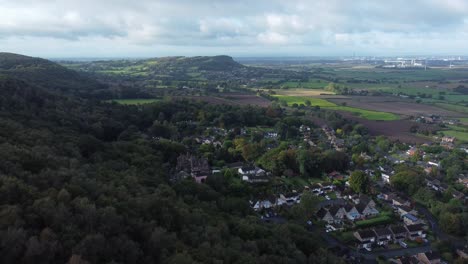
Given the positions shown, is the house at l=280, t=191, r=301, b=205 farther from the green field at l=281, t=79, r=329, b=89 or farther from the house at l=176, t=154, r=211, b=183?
the green field at l=281, t=79, r=329, b=89

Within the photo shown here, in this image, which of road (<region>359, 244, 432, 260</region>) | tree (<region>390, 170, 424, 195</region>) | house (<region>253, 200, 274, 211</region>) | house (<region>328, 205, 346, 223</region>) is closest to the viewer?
road (<region>359, 244, 432, 260</region>)

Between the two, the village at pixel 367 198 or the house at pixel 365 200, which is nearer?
the village at pixel 367 198

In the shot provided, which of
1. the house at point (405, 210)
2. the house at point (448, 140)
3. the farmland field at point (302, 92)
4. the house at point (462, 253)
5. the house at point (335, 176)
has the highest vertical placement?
the farmland field at point (302, 92)

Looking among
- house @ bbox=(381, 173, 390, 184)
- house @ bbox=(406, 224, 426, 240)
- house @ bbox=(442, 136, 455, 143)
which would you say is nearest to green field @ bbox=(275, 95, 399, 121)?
house @ bbox=(442, 136, 455, 143)

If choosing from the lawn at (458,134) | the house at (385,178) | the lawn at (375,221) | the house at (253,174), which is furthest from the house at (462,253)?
the lawn at (458,134)

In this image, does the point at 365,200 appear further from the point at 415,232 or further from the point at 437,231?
the point at 437,231

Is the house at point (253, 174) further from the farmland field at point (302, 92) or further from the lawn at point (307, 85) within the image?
the lawn at point (307, 85)
